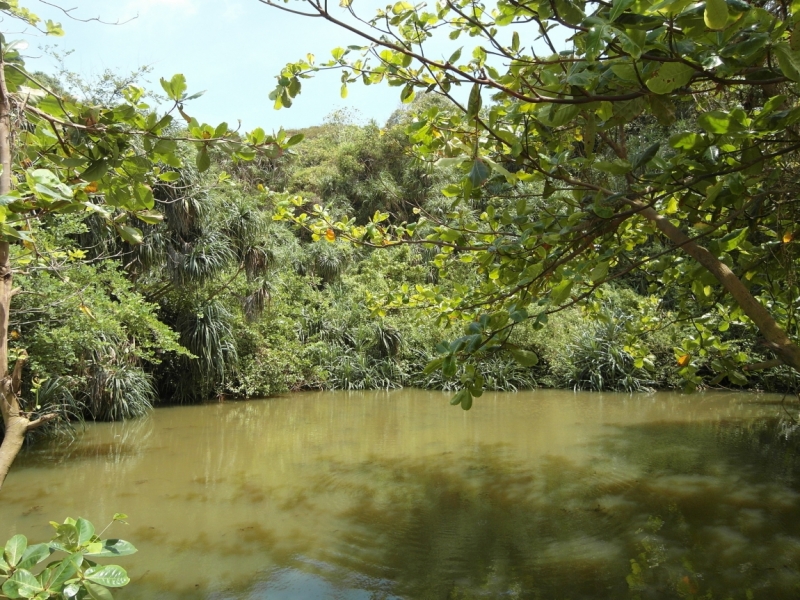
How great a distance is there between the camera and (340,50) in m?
2.19

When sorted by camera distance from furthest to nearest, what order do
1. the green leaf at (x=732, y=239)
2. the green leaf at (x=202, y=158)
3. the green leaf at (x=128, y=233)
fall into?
the green leaf at (x=732, y=239)
the green leaf at (x=128, y=233)
the green leaf at (x=202, y=158)

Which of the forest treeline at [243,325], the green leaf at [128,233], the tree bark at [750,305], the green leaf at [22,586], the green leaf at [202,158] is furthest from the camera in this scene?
the forest treeline at [243,325]

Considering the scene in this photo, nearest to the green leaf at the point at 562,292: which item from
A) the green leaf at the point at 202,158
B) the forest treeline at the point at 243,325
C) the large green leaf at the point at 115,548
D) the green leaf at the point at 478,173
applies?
the green leaf at the point at 478,173

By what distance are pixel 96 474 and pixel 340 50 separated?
4.46m

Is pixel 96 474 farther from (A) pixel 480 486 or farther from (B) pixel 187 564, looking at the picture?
(A) pixel 480 486

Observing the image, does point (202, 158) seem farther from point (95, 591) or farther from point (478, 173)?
point (95, 591)

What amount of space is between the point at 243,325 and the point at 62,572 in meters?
8.59

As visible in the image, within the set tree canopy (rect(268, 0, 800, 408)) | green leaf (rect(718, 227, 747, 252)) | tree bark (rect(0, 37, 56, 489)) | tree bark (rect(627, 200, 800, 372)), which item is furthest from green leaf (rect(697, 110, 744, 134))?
tree bark (rect(0, 37, 56, 489))

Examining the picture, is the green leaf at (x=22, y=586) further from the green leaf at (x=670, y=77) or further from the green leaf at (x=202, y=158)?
the green leaf at (x=670, y=77)

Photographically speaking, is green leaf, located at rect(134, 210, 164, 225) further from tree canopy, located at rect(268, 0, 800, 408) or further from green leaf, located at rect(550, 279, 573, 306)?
green leaf, located at rect(550, 279, 573, 306)

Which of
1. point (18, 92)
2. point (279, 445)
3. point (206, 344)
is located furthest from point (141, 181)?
point (206, 344)

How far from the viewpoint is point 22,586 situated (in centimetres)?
104

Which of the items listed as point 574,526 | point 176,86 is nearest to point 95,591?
point 176,86

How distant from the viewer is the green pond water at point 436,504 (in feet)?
10.0
